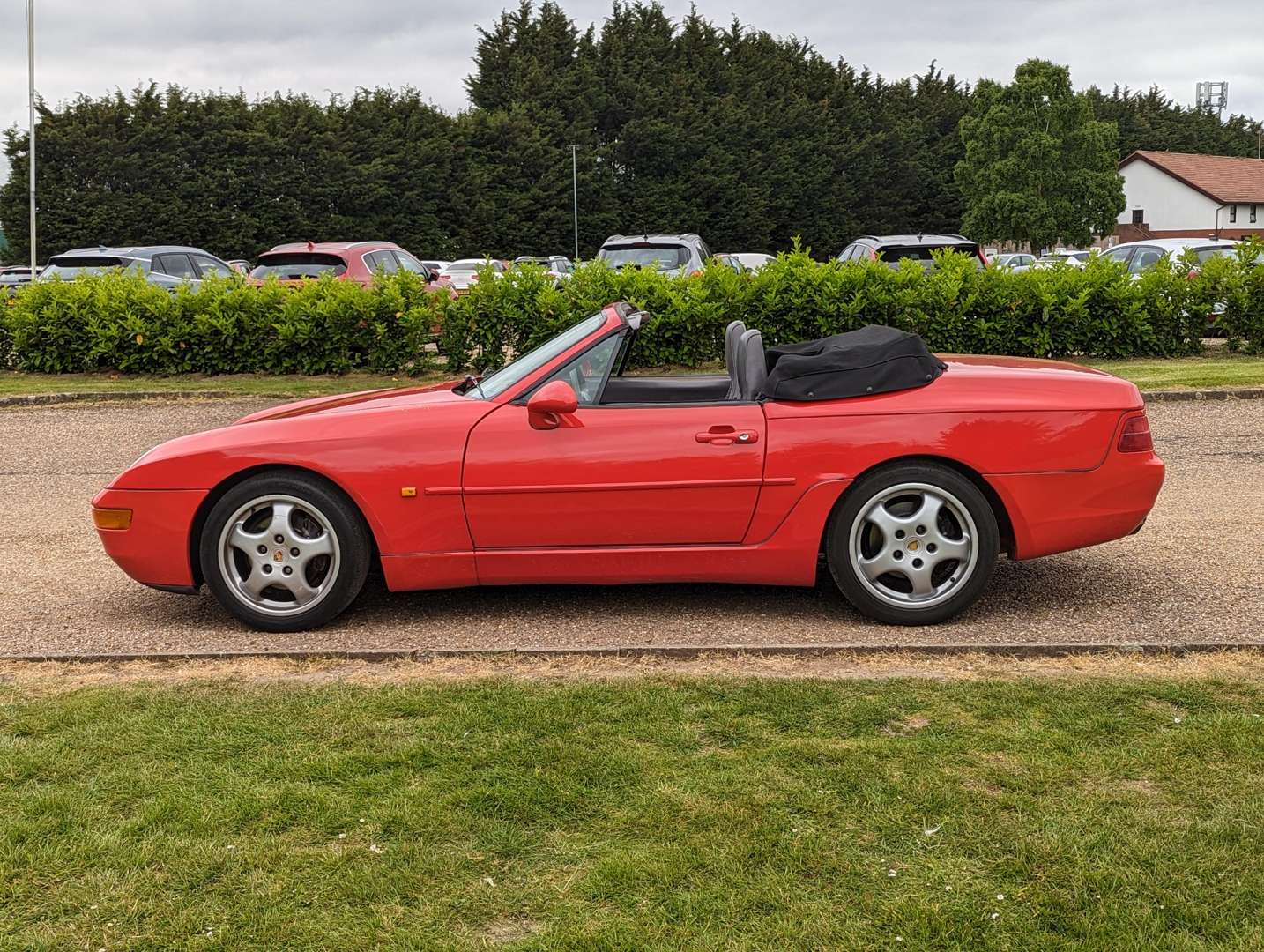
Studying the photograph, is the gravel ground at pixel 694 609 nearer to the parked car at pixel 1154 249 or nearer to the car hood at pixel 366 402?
the car hood at pixel 366 402

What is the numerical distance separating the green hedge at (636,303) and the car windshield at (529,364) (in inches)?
307

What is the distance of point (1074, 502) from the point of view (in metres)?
5.48

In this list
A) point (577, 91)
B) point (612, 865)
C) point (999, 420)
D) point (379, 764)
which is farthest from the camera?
point (577, 91)

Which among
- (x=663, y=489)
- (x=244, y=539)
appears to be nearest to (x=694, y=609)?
(x=663, y=489)

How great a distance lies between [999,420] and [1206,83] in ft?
404

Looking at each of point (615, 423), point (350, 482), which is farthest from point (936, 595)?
point (350, 482)

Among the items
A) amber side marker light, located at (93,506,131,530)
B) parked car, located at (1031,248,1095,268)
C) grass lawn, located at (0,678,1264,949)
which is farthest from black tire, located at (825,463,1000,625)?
parked car, located at (1031,248,1095,268)

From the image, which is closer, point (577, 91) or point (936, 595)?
point (936, 595)

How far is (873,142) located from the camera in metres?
69.5

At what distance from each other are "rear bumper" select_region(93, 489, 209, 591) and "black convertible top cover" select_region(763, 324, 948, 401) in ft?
8.21

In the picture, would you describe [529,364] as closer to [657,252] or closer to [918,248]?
[918,248]

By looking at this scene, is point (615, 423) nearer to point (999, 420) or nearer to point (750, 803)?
point (999, 420)

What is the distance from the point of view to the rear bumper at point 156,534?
218 inches

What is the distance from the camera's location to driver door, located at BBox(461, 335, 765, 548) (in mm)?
5391
